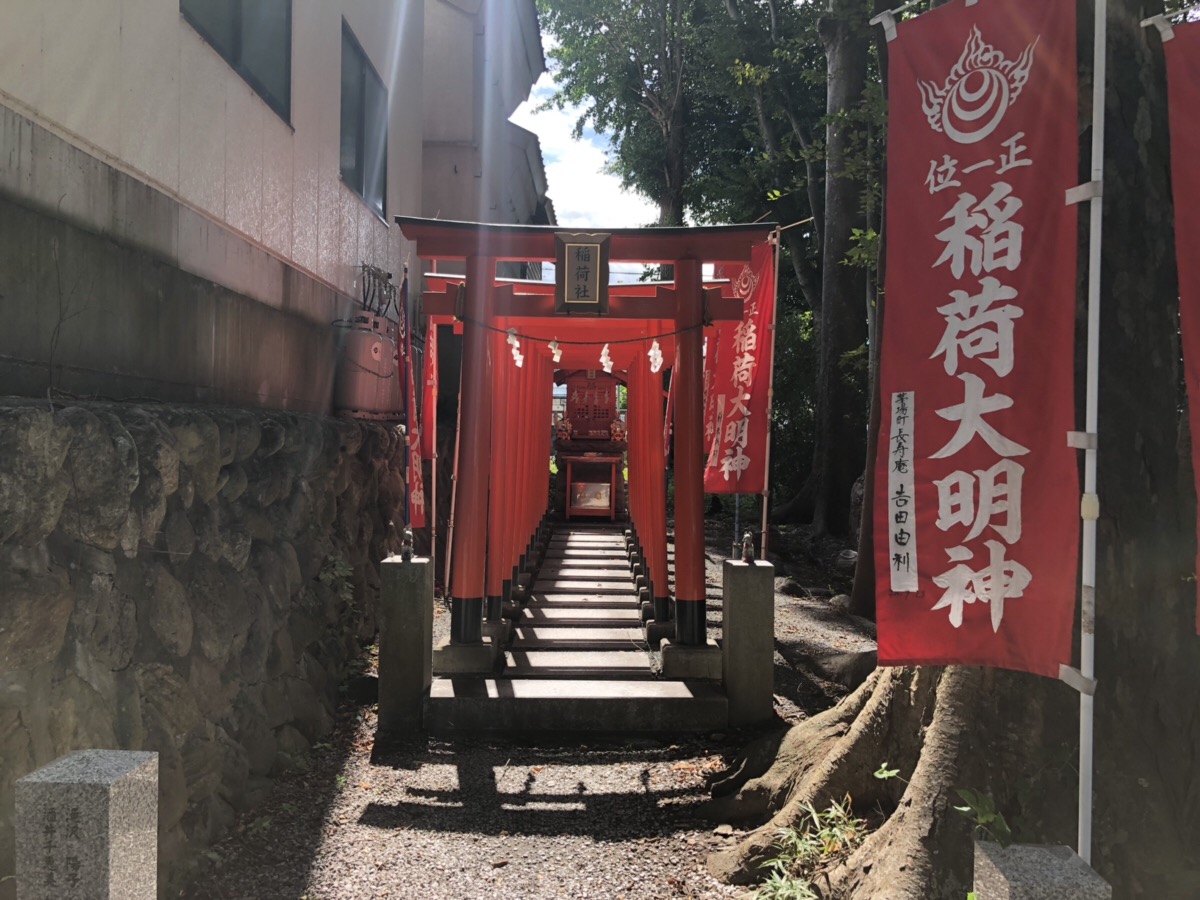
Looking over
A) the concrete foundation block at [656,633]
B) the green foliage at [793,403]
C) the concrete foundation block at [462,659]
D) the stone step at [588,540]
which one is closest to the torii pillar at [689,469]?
the concrete foundation block at [656,633]

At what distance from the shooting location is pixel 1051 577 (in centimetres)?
304

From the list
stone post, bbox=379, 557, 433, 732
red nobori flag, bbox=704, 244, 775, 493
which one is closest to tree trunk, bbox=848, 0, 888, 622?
red nobori flag, bbox=704, 244, 775, 493

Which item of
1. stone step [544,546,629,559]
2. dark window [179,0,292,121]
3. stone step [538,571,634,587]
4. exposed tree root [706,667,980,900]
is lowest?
stone step [538,571,634,587]

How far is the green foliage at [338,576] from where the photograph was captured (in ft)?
27.0

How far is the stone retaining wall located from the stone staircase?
1346mm

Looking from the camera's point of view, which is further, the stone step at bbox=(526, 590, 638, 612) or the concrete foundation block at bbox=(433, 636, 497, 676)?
the stone step at bbox=(526, 590, 638, 612)

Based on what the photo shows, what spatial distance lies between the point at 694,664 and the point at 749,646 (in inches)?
28.2

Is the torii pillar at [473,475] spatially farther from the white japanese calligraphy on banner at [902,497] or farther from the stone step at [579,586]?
the white japanese calligraphy on banner at [902,497]

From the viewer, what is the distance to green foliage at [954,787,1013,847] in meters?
3.19

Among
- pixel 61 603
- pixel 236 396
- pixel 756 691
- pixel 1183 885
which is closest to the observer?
pixel 1183 885

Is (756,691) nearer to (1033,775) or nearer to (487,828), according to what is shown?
(487,828)

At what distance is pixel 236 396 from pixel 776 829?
5234 millimetres

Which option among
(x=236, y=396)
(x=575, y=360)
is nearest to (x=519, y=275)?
(x=575, y=360)

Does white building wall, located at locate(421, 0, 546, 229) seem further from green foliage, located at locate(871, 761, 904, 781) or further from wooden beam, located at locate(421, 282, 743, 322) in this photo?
green foliage, located at locate(871, 761, 904, 781)
